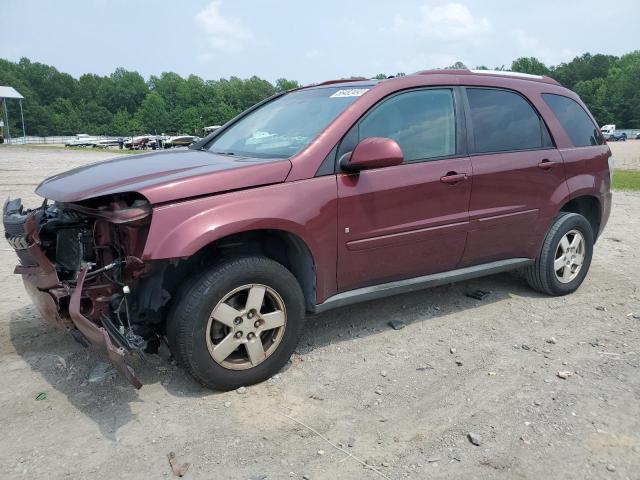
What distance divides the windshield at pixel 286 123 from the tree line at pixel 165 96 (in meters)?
91.6

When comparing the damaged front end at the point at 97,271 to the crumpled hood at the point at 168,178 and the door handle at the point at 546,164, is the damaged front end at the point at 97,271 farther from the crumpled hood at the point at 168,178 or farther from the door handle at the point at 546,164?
the door handle at the point at 546,164

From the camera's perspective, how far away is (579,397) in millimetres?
3094

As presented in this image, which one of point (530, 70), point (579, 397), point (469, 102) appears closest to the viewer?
point (579, 397)

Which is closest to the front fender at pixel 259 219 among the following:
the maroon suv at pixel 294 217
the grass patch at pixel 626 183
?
the maroon suv at pixel 294 217

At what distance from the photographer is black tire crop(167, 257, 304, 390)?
9.57ft

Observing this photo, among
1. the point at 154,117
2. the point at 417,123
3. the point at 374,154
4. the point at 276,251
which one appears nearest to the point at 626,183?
the point at 417,123

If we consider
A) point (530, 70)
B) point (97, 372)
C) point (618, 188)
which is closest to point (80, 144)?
point (618, 188)

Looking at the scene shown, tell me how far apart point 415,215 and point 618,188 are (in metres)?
11.6

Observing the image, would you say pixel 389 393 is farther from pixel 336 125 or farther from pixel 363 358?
pixel 336 125

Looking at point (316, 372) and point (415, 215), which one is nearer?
point (316, 372)

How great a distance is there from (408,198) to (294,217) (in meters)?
0.89

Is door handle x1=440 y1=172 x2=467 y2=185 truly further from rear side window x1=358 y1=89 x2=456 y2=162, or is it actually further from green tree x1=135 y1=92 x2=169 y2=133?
green tree x1=135 y1=92 x2=169 y2=133

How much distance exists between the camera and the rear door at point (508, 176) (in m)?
4.05

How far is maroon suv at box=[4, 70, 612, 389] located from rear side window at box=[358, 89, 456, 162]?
0.01m
